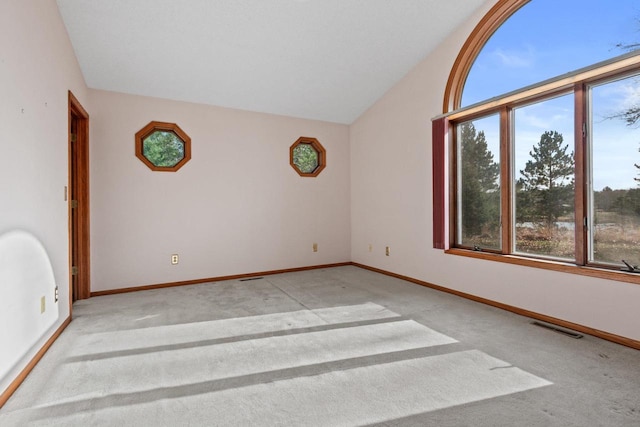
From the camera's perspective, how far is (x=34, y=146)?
7.58 ft

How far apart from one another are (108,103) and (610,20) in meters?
5.04

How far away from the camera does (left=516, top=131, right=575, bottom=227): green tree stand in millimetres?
2861

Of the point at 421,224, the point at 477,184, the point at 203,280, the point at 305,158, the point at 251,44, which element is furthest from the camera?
the point at 305,158

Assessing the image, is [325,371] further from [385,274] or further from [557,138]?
[385,274]

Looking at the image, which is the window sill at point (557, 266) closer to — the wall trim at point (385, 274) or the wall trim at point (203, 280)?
the wall trim at point (385, 274)

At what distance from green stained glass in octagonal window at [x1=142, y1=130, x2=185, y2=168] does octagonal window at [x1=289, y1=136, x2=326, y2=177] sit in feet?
5.31

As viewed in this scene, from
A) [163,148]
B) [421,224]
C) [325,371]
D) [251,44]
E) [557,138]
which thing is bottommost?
[325,371]

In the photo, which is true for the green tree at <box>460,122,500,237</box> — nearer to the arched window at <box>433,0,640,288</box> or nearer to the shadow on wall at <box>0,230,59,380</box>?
the arched window at <box>433,0,640,288</box>

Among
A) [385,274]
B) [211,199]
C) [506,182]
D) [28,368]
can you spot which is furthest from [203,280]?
[506,182]

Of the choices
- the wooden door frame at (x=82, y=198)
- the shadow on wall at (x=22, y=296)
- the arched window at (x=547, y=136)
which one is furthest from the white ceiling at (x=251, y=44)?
the shadow on wall at (x=22, y=296)

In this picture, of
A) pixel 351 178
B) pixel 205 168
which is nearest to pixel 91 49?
pixel 205 168

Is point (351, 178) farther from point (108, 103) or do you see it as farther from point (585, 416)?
point (585, 416)

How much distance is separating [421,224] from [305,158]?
2.18 m

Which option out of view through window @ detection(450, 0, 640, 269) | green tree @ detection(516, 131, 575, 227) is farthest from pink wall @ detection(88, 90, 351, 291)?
green tree @ detection(516, 131, 575, 227)
